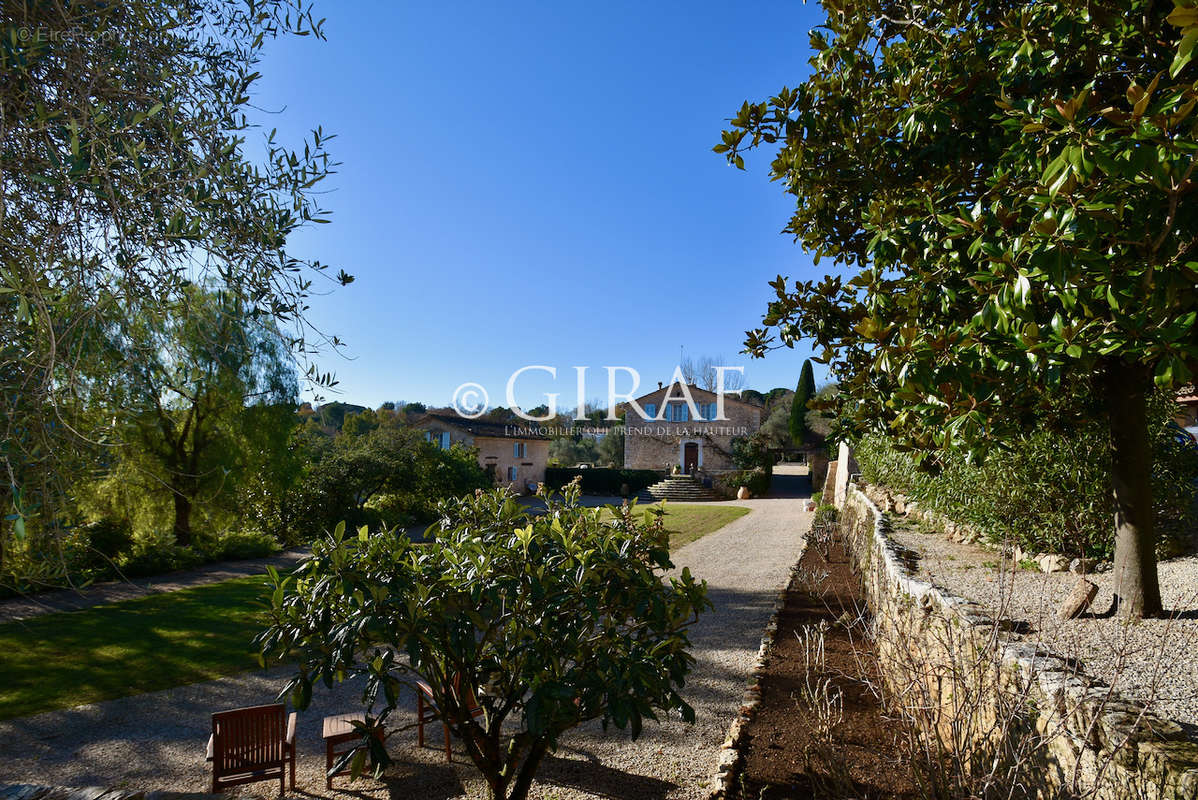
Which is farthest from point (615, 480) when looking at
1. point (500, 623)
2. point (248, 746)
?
point (500, 623)

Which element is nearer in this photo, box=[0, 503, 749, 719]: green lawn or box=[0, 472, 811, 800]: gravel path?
box=[0, 472, 811, 800]: gravel path

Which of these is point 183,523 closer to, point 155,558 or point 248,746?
point 155,558

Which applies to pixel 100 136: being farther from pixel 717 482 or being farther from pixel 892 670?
pixel 717 482

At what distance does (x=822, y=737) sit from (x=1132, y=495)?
3.21m

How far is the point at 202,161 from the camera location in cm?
312

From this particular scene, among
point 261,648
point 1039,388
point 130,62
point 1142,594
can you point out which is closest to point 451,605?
point 261,648

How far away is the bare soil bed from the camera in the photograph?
12.5ft

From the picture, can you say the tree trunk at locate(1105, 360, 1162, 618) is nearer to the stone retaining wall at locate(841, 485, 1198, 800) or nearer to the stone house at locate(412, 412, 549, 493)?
the stone retaining wall at locate(841, 485, 1198, 800)

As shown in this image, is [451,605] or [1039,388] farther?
[1039,388]

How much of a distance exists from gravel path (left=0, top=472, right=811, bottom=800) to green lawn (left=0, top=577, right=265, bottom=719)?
48 cm

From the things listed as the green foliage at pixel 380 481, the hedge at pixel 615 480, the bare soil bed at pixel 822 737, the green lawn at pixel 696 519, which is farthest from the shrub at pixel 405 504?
the bare soil bed at pixel 822 737

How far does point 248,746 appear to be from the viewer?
4801mm

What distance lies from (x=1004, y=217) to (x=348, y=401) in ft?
11.8

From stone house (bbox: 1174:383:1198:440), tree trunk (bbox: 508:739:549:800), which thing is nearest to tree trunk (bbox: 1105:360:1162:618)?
stone house (bbox: 1174:383:1198:440)
